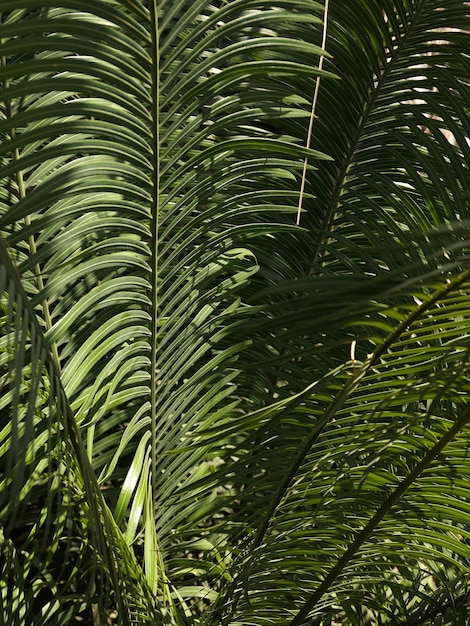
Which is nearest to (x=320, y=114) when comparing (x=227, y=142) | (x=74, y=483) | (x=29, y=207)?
(x=227, y=142)

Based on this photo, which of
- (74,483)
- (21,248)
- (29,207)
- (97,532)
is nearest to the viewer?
(97,532)

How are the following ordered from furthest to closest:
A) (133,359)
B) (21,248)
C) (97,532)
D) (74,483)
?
(21,248) → (133,359) → (74,483) → (97,532)

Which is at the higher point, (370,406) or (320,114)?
(320,114)

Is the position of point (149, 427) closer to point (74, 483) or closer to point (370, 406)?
point (74, 483)

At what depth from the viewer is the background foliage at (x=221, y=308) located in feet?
3.07

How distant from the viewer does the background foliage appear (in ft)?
3.07

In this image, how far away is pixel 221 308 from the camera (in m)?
1.45

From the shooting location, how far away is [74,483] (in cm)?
114

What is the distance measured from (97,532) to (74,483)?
31 centimetres

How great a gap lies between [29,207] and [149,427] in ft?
1.71

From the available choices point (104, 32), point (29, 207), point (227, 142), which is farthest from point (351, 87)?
point (29, 207)

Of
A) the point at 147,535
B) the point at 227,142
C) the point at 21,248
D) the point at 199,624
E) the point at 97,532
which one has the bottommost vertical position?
Result: the point at 199,624

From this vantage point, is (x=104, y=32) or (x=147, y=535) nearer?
(x=104, y=32)

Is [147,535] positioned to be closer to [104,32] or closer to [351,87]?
[104,32]
